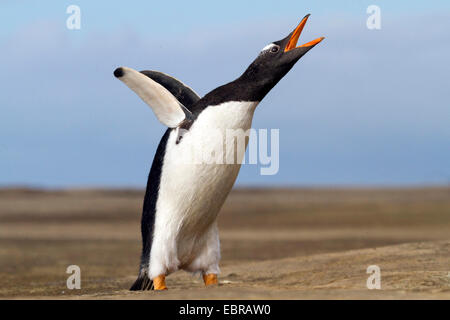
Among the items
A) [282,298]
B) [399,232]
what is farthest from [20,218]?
[282,298]

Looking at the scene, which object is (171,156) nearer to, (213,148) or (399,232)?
(213,148)

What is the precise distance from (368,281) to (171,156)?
2162 mm

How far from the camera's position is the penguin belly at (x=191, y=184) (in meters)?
6.09

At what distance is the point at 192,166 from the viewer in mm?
6188

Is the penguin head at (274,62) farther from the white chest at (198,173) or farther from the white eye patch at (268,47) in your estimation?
the white chest at (198,173)

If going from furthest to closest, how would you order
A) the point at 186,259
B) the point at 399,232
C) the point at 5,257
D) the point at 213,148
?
1. the point at 399,232
2. the point at 5,257
3. the point at 186,259
4. the point at 213,148

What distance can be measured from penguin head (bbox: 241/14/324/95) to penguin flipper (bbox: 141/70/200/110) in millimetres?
937

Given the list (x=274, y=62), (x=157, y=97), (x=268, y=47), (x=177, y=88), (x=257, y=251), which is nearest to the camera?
(x=274, y=62)

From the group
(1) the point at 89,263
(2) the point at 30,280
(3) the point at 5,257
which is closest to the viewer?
(2) the point at 30,280

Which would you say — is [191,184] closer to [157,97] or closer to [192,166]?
[192,166]

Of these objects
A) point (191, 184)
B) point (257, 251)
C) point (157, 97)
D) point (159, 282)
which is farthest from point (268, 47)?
point (257, 251)

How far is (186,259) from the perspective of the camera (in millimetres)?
6531

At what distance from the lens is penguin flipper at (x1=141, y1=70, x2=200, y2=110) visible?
7.05 meters

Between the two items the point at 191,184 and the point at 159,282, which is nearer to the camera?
the point at 191,184
